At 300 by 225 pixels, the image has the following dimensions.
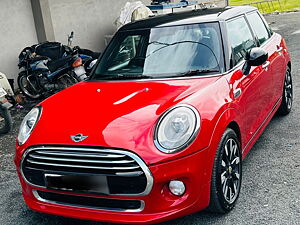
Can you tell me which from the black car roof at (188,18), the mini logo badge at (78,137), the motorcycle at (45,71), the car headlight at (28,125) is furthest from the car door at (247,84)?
the motorcycle at (45,71)

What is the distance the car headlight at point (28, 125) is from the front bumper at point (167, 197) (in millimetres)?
611

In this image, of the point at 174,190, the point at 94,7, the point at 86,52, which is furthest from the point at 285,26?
the point at 174,190

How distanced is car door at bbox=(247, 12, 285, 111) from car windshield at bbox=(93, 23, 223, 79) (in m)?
0.89

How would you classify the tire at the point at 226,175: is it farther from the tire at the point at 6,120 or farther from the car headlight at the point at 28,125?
the tire at the point at 6,120

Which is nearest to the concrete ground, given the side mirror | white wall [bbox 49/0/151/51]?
the side mirror

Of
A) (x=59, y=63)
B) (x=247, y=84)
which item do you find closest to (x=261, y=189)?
(x=247, y=84)

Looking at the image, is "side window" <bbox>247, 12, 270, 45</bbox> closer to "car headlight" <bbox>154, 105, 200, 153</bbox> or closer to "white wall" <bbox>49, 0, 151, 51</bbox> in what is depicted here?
"car headlight" <bbox>154, 105, 200, 153</bbox>

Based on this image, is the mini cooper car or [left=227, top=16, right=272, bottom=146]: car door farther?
[left=227, top=16, right=272, bottom=146]: car door

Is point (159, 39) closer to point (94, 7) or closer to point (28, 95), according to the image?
point (28, 95)

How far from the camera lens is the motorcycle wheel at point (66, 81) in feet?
25.8

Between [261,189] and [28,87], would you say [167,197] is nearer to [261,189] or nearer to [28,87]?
[261,189]

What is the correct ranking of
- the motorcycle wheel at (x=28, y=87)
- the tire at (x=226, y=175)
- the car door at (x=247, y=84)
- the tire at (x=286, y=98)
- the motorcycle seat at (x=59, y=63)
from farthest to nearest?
the motorcycle wheel at (x=28, y=87) < the motorcycle seat at (x=59, y=63) < the tire at (x=286, y=98) < the car door at (x=247, y=84) < the tire at (x=226, y=175)

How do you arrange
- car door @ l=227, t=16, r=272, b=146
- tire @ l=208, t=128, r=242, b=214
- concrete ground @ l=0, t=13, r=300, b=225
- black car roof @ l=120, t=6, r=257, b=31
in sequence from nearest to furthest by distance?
tire @ l=208, t=128, r=242, b=214 → concrete ground @ l=0, t=13, r=300, b=225 → car door @ l=227, t=16, r=272, b=146 → black car roof @ l=120, t=6, r=257, b=31

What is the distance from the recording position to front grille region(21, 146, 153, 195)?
2.69 m
